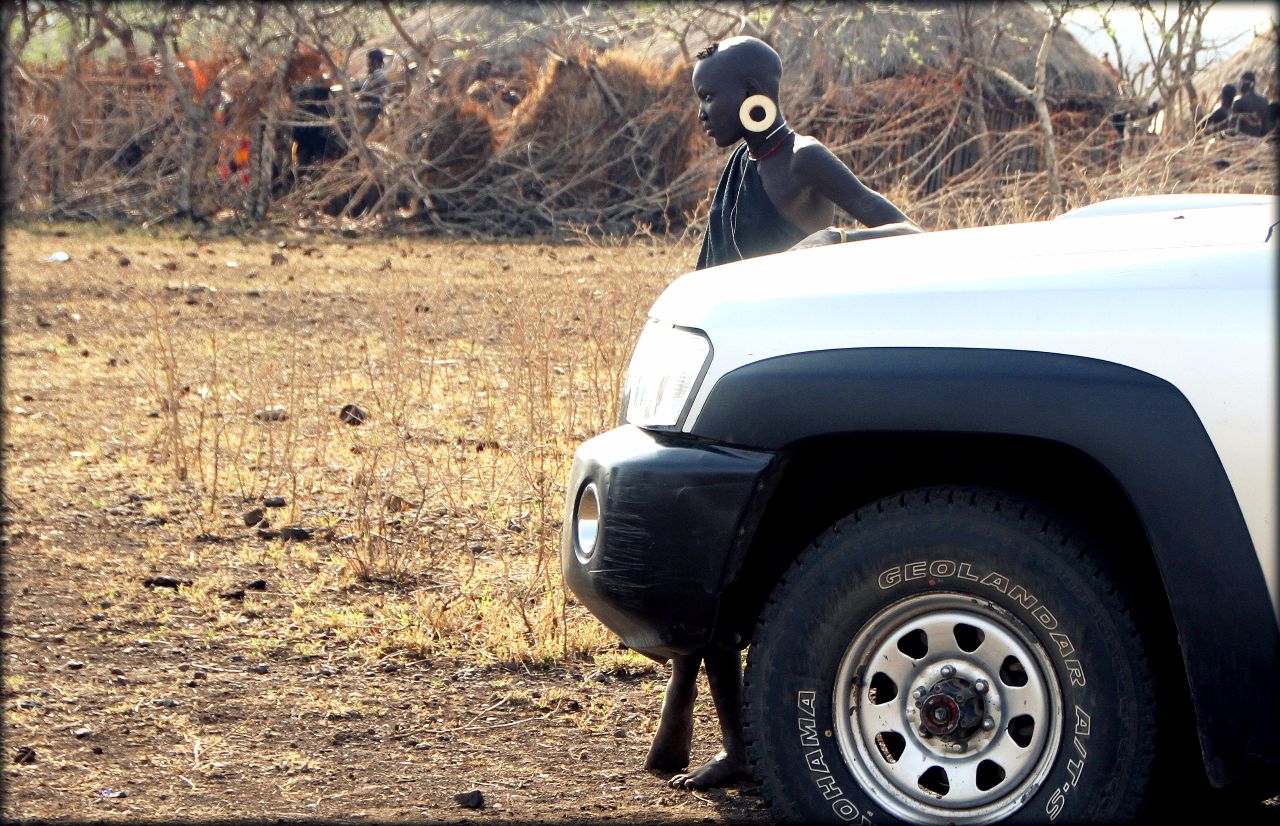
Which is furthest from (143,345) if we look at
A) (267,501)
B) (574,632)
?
(574,632)

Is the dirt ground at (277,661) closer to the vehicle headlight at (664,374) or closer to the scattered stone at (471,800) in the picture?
the scattered stone at (471,800)

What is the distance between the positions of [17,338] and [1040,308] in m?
8.95

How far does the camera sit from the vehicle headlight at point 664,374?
2805 mm

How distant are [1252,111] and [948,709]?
16.8m

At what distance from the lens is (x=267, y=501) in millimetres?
5941

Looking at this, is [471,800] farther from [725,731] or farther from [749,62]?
[749,62]

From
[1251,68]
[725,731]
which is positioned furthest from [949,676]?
[1251,68]

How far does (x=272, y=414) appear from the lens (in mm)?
6941

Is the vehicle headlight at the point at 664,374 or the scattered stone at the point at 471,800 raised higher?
the vehicle headlight at the point at 664,374

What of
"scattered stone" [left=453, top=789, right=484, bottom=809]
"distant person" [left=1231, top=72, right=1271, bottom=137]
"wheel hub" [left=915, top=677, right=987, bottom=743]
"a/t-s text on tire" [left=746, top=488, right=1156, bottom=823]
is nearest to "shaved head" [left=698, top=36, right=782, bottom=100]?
"a/t-s text on tire" [left=746, top=488, right=1156, bottom=823]

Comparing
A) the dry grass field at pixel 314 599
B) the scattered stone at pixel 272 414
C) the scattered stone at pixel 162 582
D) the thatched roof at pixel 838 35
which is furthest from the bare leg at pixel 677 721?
the thatched roof at pixel 838 35

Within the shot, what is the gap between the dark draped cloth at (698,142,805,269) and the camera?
3.81m

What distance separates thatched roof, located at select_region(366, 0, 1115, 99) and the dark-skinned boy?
1161 centimetres

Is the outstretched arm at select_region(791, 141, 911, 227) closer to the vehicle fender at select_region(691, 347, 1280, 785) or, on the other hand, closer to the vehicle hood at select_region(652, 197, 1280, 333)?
the vehicle hood at select_region(652, 197, 1280, 333)
